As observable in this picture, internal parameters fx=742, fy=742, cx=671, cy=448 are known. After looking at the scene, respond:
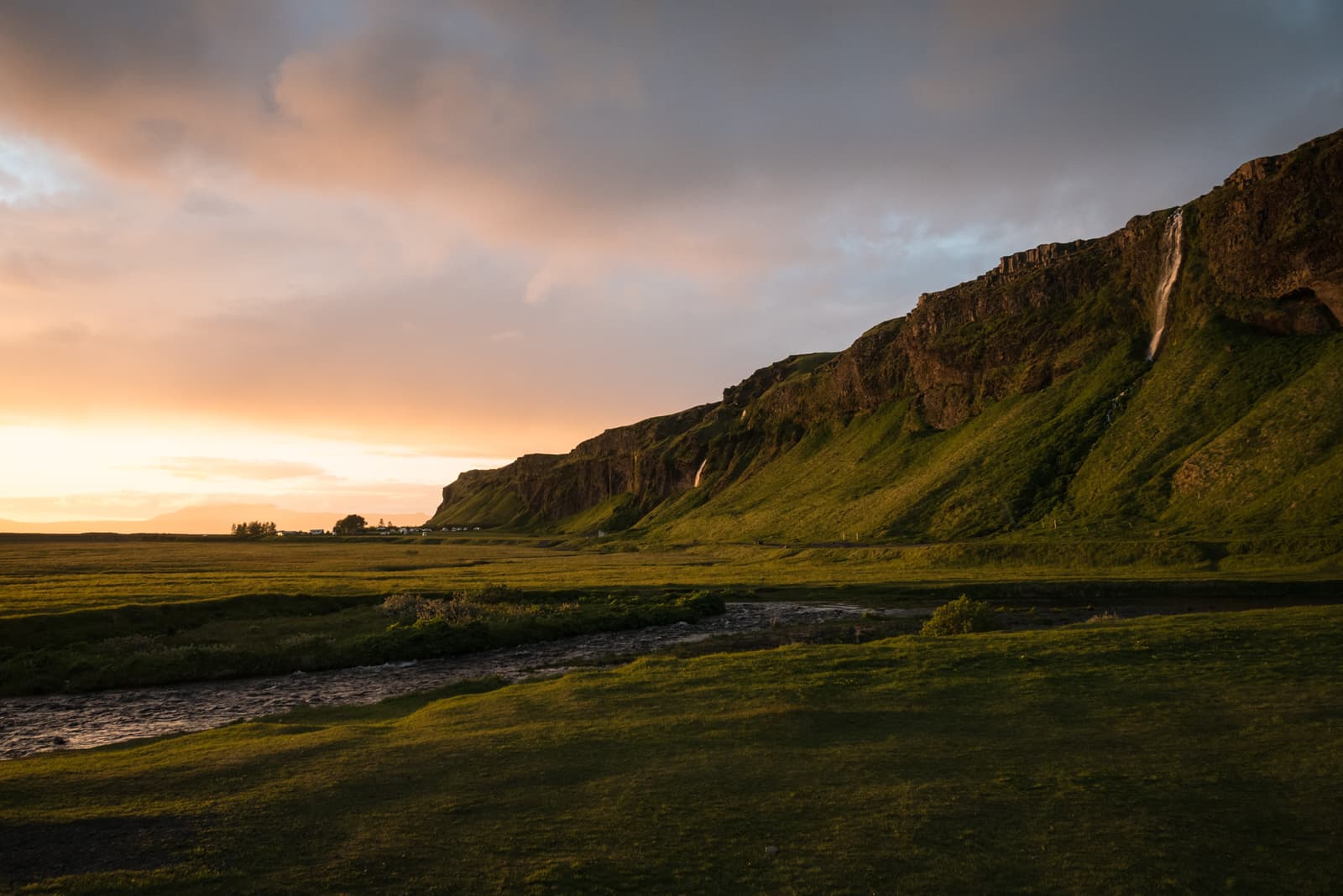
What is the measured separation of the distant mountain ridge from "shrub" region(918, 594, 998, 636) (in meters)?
46.8

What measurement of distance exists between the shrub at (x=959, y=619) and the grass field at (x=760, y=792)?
11.4 m

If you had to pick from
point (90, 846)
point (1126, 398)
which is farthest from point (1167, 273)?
point (90, 846)

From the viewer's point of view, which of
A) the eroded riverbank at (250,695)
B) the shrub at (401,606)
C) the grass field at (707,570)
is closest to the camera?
the eroded riverbank at (250,695)

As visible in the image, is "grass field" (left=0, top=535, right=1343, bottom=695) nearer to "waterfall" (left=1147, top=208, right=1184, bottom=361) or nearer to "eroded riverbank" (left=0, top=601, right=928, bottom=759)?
"eroded riverbank" (left=0, top=601, right=928, bottom=759)

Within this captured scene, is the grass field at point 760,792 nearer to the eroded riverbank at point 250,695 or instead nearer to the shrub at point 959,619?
the eroded riverbank at point 250,695

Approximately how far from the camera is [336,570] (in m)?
94.8

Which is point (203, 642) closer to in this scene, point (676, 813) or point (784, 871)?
point (676, 813)

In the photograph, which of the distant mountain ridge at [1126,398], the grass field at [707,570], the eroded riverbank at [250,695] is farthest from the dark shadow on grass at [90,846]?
the distant mountain ridge at [1126,398]

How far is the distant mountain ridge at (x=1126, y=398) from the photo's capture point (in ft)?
273

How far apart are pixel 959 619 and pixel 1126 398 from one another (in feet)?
322

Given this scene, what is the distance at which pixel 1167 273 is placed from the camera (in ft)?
416

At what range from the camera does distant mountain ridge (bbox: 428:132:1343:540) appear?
8306cm

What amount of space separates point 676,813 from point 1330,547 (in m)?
70.0

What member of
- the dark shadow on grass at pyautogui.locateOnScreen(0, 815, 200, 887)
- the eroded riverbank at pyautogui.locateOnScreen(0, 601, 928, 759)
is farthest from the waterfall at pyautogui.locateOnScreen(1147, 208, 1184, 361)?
the dark shadow on grass at pyautogui.locateOnScreen(0, 815, 200, 887)
